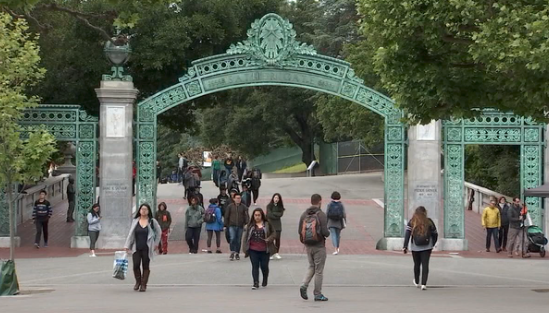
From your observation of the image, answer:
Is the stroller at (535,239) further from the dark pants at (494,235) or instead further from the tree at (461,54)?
the tree at (461,54)

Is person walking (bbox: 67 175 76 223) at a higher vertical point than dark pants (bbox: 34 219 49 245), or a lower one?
higher

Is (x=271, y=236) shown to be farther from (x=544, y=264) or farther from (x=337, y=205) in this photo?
(x=544, y=264)

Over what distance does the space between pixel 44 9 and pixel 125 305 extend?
12.6 meters

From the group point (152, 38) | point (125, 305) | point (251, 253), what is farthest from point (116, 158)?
point (125, 305)

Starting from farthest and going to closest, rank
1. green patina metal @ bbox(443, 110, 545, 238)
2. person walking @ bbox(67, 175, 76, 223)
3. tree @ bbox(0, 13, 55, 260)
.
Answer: person walking @ bbox(67, 175, 76, 223), green patina metal @ bbox(443, 110, 545, 238), tree @ bbox(0, 13, 55, 260)

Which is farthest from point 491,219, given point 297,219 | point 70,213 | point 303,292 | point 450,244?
point 70,213

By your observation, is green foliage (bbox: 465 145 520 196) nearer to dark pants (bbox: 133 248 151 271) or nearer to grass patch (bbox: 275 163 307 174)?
grass patch (bbox: 275 163 307 174)

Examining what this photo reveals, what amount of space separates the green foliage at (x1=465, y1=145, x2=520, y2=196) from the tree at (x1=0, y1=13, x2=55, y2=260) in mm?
17796

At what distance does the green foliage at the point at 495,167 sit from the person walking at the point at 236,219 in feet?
51.0

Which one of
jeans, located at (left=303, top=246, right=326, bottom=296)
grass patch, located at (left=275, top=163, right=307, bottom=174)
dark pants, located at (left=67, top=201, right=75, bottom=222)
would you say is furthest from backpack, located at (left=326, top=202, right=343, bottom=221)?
grass patch, located at (left=275, top=163, right=307, bottom=174)

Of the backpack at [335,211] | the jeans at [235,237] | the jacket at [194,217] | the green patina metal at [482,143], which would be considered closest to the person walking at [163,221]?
the jacket at [194,217]

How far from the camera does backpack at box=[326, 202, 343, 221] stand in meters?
22.3

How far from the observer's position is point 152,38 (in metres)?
26.5

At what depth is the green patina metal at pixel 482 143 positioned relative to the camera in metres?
23.9
